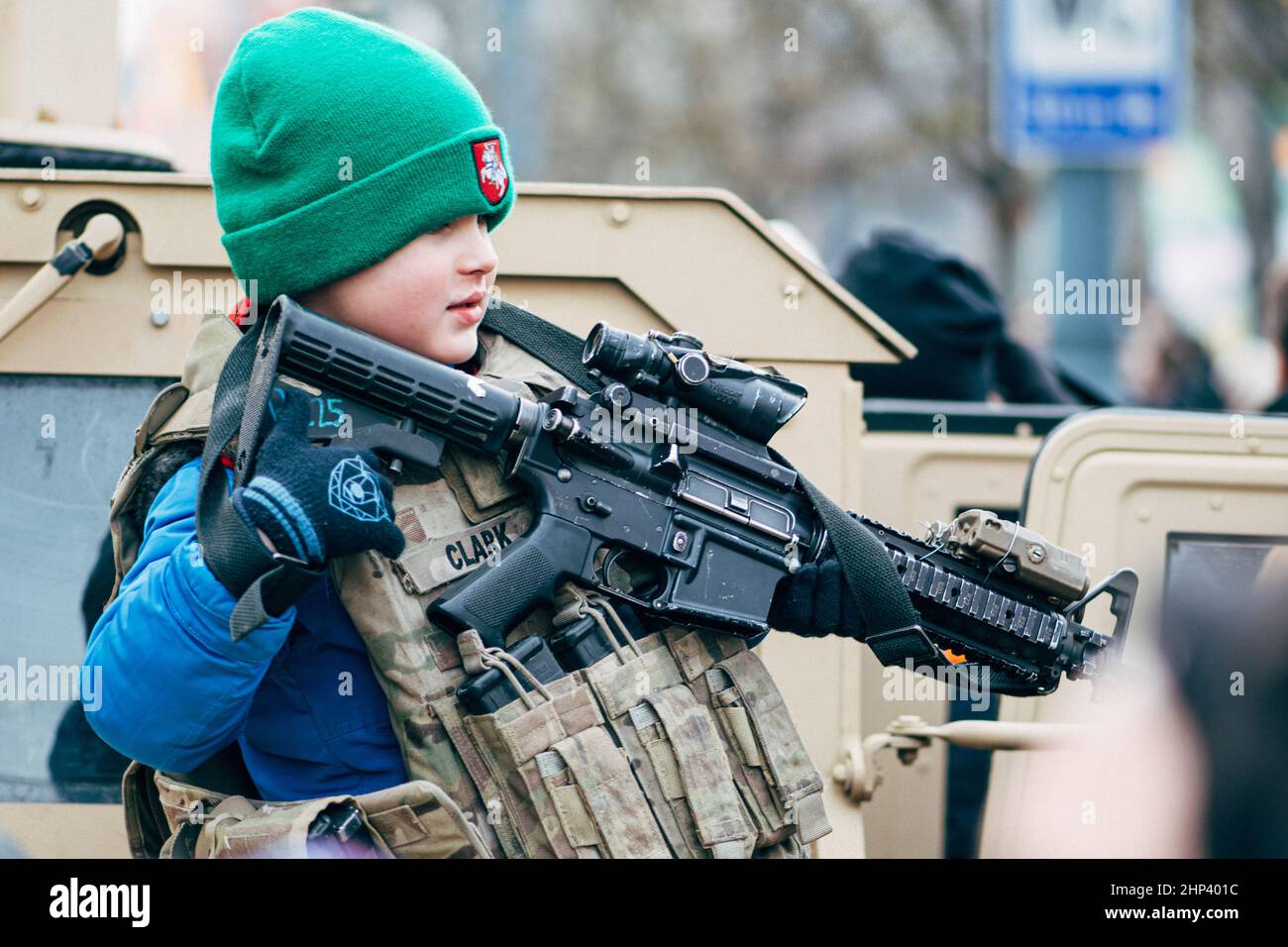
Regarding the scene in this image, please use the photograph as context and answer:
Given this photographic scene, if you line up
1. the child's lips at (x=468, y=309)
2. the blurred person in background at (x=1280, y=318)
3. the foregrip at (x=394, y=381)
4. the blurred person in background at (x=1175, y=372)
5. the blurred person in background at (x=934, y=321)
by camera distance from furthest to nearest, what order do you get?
the blurred person in background at (x=1175, y=372), the blurred person in background at (x=1280, y=318), the blurred person in background at (x=934, y=321), the child's lips at (x=468, y=309), the foregrip at (x=394, y=381)

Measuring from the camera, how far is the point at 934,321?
3857mm

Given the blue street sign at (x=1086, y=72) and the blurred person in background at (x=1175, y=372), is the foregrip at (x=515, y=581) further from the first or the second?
the blurred person in background at (x=1175, y=372)

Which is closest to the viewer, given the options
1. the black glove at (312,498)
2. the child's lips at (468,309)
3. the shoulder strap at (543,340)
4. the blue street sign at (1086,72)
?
the black glove at (312,498)

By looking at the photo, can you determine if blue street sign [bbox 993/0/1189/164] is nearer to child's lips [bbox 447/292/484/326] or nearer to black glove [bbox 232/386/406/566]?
child's lips [bbox 447/292/484/326]

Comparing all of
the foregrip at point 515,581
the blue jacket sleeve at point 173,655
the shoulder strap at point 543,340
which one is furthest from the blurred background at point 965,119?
the blue jacket sleeve at point 173,655

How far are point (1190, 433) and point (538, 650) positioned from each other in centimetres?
154

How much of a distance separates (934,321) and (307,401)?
2.26 metres

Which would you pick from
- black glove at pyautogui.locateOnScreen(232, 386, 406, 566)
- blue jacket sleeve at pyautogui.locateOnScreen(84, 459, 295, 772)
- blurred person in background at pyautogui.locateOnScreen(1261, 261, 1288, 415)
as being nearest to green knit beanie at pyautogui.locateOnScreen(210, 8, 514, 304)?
black glove at pyautogui.locateOnScreen(232, 386, 406, 566)

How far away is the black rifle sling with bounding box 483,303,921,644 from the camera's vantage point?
2.14 m

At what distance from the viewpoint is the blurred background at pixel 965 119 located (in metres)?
5.69

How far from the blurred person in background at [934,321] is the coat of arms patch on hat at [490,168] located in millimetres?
1953

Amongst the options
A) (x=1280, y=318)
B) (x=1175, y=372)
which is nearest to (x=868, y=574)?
(x=1280, y=318)

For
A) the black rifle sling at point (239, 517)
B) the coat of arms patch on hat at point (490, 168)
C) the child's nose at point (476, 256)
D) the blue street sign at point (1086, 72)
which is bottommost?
the black rifle sling at point (239, 517)
